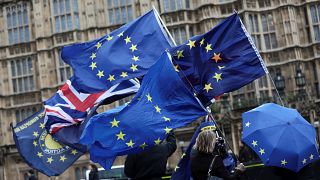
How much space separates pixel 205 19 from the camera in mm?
33719

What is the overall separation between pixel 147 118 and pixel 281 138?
2.19 m

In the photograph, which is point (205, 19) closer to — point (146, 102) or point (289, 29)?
point (289, 29)

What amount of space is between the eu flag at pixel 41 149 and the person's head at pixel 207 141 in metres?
6.83

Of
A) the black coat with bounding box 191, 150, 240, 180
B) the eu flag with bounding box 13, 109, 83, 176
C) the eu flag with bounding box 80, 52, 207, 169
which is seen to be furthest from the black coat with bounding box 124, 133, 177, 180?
the eu flag with bounding box 13, 109, 83, 176

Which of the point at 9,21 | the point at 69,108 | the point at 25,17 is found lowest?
the point at 69,108

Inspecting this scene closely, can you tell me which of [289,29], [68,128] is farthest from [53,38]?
[68,128]

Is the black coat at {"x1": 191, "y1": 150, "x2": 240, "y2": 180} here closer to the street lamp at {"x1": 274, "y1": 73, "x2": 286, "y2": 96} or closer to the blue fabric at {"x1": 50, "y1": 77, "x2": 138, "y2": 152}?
the blue fabric at {"x1": 50, "y1": 77, "x2": 138, "y2": 152}

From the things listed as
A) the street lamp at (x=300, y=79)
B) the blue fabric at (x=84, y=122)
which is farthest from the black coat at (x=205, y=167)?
the street lamp at (x=300, y=79)

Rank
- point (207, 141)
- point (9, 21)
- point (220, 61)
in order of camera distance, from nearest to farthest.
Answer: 1. point (207, 141)
2. point (220, 61)
3. point (9, 21)

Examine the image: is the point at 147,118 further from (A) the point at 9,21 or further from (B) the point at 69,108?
(A) the point at 9,21

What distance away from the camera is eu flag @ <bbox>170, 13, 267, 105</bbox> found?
32.2ft

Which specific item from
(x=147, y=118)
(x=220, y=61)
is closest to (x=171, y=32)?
(x=220, y=61)

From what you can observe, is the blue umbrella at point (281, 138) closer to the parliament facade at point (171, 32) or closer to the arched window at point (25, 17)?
the parliament facade at point (171, 32)

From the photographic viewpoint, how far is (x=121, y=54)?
39.2 feet
